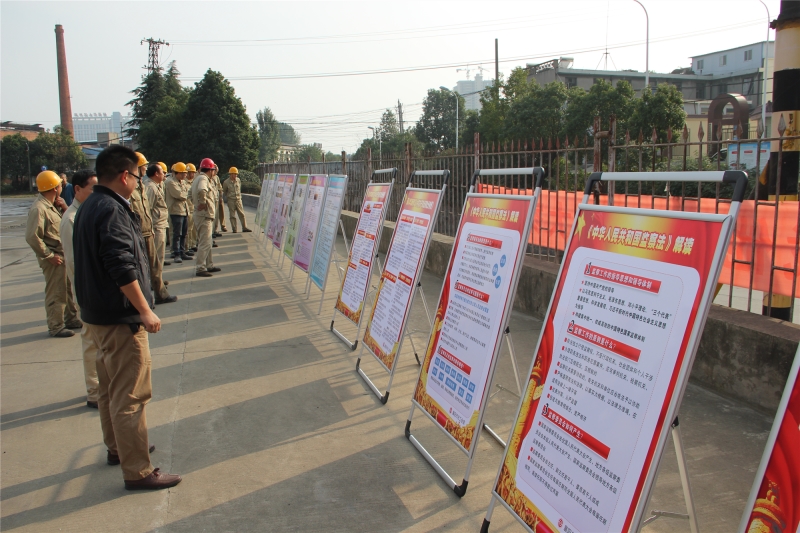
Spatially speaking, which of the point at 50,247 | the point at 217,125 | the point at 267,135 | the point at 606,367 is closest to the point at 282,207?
the point at 50,247

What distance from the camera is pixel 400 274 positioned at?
15.6 feet

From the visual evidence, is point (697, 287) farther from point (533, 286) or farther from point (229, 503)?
point (533, 286)

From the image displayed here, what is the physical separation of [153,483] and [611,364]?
2767 millimetres

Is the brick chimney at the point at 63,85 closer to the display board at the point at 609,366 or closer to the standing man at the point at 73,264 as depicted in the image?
the standing man at the point at 73,264

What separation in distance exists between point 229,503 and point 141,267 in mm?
1517

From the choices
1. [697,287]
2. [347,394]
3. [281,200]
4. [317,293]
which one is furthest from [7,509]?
[281,200]

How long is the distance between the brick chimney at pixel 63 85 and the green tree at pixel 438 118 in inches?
1890

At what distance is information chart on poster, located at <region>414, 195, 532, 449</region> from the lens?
3234 millimetres

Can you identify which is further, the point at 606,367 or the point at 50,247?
the point at 50,247

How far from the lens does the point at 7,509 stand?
3357 mm

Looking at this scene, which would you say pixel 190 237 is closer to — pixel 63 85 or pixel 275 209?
pixel 275 209

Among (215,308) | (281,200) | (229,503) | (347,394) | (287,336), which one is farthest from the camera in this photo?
(281,200)

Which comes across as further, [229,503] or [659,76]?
[659,76]

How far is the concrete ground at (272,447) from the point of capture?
10.5ft
